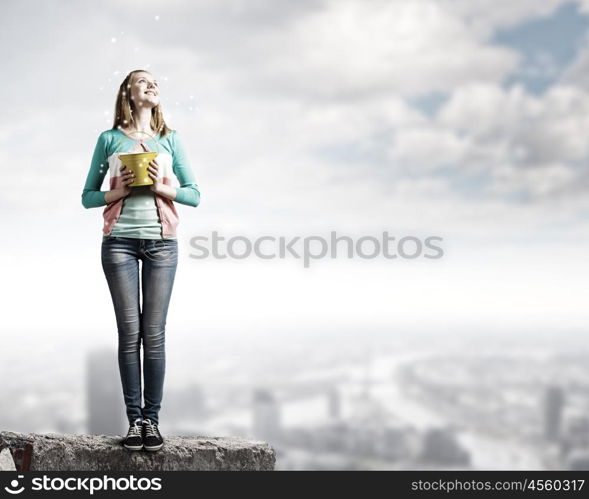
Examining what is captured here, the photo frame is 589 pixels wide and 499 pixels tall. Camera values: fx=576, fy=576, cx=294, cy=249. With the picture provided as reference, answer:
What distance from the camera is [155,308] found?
2.30 meters

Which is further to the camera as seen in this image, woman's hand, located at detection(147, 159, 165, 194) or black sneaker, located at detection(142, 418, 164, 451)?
black sneaker, located at detection(142, 418, 164, 451)

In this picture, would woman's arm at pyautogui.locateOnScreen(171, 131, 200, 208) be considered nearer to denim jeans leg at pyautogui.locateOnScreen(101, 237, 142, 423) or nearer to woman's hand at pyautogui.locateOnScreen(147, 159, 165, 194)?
woman's hand at pyautogui.locateOnScreen(147, 159, 165, 194)

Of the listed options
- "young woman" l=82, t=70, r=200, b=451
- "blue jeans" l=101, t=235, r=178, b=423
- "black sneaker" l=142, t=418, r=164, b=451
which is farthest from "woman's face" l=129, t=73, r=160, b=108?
"black sneaker" l=142, t=418, r=164, b=451

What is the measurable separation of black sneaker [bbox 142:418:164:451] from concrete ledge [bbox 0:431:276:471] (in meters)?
0.08

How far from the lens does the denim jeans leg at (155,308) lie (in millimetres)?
2279

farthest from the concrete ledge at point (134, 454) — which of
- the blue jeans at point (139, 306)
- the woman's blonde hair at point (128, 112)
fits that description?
the woman's blonde hair at point (128, 112)

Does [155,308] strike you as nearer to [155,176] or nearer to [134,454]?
[155,176]

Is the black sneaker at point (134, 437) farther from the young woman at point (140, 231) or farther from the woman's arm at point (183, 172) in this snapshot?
the woman's arm at point (183, 172)

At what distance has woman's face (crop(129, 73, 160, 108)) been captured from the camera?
91.0 inches

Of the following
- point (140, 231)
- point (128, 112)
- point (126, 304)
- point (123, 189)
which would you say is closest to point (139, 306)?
point (126, 304)

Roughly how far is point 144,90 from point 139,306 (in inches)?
34.2
